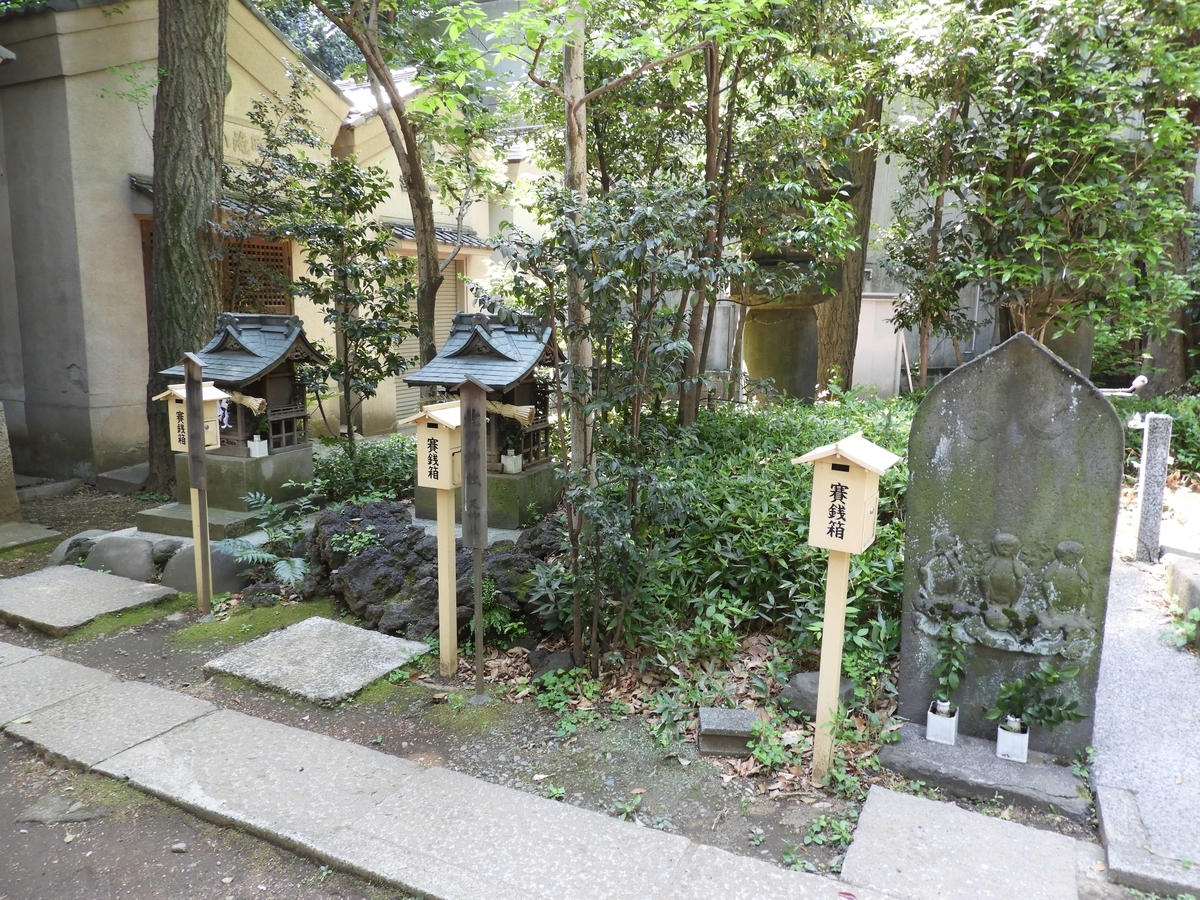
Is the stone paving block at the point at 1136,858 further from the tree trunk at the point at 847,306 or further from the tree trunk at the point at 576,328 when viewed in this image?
the tree trunk at the point at 847,306

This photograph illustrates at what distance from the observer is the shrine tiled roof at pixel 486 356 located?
21.7ft

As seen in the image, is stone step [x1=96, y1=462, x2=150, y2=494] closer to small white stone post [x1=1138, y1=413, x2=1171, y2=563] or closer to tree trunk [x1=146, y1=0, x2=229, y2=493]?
tree trunk [x1=146, y1=0, x2=229, y2=493]

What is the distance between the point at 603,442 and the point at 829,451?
1831mm

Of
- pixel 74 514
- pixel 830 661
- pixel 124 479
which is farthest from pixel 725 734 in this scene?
pixel 124 479

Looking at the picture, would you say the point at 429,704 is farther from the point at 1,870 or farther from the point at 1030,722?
the point at 1030,722

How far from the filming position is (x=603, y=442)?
5398 mm

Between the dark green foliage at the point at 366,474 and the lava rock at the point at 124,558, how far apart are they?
1.56m

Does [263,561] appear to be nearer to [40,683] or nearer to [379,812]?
[40,683]

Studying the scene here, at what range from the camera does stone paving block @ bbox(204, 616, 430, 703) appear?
5.20 metres

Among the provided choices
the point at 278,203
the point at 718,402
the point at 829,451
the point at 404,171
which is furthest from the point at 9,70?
the point at 829,451

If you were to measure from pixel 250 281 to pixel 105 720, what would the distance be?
280 inches

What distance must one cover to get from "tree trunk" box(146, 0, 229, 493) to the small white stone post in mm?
9521

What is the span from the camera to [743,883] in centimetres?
337

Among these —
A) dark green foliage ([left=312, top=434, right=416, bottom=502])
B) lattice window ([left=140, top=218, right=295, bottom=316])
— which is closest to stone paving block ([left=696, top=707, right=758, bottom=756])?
dark green foliage ([left=312, top=434, right=416, bottom=502])
